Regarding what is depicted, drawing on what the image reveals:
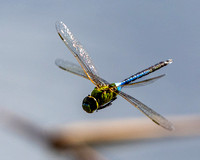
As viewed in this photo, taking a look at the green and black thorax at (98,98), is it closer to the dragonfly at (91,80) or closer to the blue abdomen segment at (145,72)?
the dragonfly at (91,80)

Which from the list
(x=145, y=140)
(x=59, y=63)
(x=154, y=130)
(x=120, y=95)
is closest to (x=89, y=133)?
(x=145, y=140)

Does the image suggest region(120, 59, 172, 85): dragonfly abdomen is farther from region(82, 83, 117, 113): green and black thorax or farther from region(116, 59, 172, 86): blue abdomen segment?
region(82, 83, 117, 113): green and black thorax

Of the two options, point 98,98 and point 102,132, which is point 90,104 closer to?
point 98,98

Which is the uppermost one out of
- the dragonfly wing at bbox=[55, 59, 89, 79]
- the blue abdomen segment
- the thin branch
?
the blue abdomen segment

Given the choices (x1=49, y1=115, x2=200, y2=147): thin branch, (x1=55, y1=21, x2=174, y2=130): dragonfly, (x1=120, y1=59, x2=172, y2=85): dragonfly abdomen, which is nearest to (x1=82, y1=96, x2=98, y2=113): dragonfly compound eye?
(x1=55, y1=21, x2=174, y2=130): dragonfly

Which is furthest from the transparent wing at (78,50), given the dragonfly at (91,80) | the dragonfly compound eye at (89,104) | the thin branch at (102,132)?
the thin branch at (102,132)

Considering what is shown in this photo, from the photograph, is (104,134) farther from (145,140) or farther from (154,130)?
(154,130)

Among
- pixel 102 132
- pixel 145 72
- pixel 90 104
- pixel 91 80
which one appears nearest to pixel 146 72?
pixel 145 72
